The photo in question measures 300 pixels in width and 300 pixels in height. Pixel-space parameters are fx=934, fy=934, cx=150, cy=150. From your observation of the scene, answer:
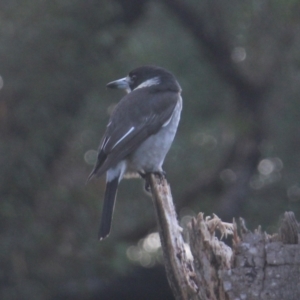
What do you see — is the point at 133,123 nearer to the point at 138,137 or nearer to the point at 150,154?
the point at 138,137

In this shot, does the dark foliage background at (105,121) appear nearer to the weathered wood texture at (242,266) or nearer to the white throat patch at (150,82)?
the white throat patch at (150,82)

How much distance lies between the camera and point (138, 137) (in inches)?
234

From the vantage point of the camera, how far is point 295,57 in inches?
380

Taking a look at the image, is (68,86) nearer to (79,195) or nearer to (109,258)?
(79,195)

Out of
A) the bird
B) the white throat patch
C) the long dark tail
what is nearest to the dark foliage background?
the white throat patch

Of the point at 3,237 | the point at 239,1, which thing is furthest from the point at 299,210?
the point at 3,237

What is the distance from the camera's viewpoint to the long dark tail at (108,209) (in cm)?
542

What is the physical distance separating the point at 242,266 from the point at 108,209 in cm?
184

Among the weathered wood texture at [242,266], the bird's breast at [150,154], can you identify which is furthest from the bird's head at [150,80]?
the weathered wood texture at [242,266]

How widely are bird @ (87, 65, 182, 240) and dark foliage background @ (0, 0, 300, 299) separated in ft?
8.24

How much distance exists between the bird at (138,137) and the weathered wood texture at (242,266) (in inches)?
58.3

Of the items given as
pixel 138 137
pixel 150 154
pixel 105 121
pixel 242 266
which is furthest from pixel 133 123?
pixel 105 121

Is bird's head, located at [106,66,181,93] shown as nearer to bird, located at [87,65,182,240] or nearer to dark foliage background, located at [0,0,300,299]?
bird, located at [87,65,182,240]

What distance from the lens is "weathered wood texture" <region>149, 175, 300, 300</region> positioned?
12.3 feet
